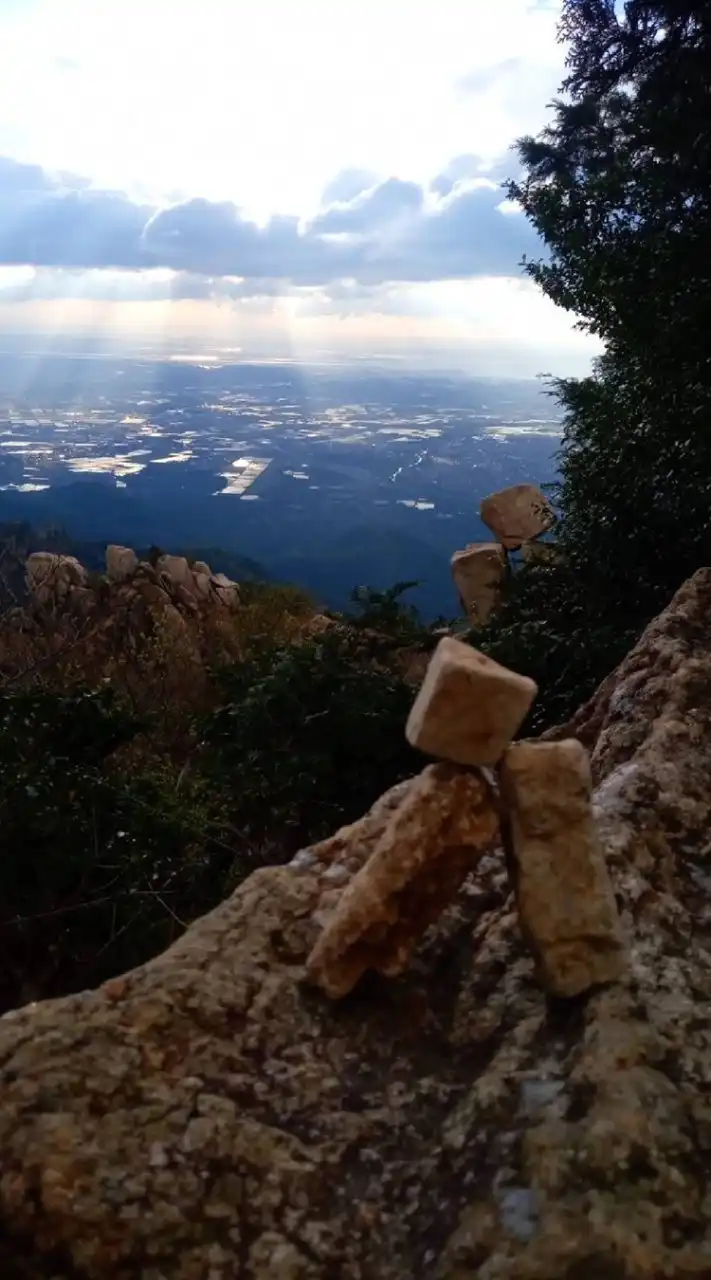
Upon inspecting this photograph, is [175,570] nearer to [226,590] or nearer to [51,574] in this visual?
[226,590]

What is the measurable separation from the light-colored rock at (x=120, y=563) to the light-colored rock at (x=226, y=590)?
1893 mm

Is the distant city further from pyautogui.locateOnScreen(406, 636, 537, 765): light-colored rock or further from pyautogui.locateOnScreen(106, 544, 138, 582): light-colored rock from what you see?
pyautogui.locateOnScreen(406, 636, 537, 765): light-colored rock

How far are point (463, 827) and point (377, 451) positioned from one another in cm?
3901

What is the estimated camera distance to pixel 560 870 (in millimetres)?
2824

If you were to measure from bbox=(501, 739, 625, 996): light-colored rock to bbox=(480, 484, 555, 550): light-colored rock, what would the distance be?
15575 millimetres

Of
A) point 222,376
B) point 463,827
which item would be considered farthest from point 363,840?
point 222,376

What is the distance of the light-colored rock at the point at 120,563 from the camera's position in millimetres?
21672

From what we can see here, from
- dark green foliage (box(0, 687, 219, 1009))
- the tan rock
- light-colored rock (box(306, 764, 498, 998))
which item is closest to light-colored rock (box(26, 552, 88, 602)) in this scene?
the tan rock

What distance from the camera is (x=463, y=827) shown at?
9.61ft

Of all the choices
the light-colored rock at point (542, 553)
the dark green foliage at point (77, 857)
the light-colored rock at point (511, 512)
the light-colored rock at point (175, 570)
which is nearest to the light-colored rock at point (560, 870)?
the dark green foliage at point (77, 857)

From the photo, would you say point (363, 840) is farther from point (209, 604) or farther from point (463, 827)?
point (209, 604)

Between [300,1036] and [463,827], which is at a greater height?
[463,827]

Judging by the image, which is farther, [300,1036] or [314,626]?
[314,626]

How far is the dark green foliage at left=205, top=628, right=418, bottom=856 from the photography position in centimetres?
772
